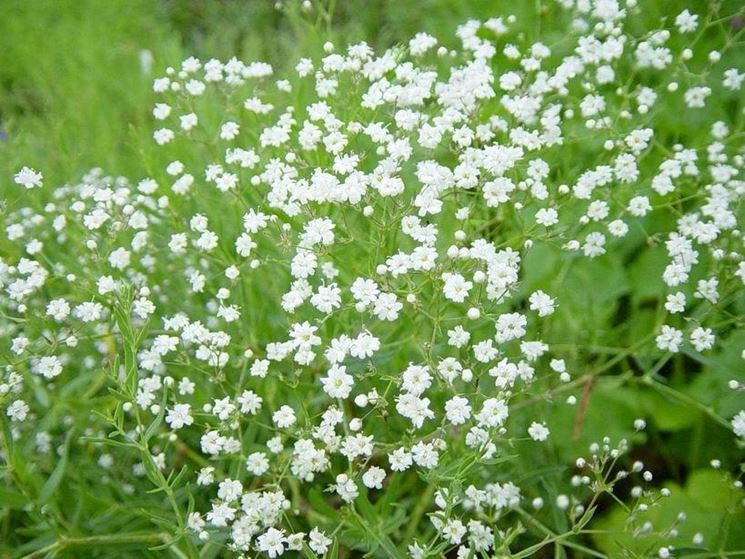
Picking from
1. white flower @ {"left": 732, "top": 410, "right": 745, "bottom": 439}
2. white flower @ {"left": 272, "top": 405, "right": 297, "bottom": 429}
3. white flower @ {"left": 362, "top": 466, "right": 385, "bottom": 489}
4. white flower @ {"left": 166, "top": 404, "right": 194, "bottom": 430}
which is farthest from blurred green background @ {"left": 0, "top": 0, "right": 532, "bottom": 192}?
white flower @ {"left": 732, "top": 410, "right": 745, "bottom": 439}

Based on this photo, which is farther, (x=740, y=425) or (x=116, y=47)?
(x=116, y=47)

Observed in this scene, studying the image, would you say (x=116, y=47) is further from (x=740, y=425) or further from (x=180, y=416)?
(x=740, y=425)

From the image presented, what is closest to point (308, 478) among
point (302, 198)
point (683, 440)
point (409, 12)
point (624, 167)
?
point (302, 198)

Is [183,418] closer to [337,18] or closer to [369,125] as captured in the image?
[369,125]

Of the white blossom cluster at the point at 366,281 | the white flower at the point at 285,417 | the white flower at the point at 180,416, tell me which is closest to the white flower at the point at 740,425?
the white blossom cluster at the point at 366,281

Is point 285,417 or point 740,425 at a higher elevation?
point 285,417

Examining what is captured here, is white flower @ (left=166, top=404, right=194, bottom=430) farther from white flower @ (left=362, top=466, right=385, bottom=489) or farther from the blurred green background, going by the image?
the blurred green background

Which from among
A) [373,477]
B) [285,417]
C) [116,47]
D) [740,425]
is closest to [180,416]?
[285,417]

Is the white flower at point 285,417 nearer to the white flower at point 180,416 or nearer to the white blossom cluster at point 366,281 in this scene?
the white blossom cluster at point 366,281

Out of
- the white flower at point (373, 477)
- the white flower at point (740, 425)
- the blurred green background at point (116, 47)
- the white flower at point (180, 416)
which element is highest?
the blurred green background at point (116, 47)
